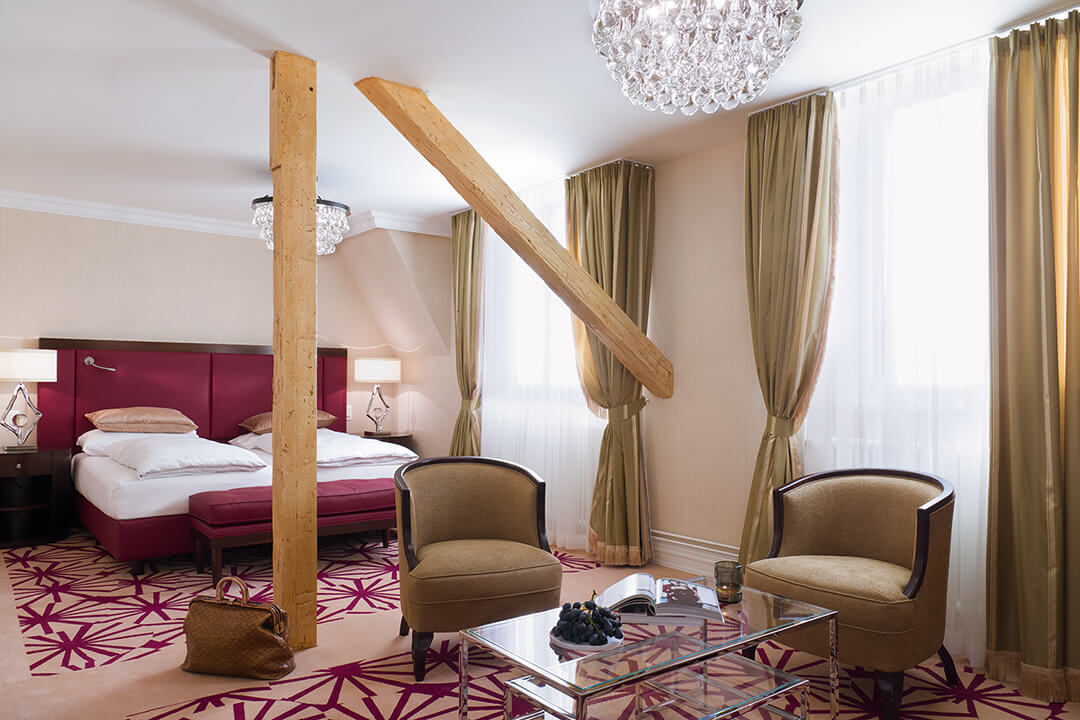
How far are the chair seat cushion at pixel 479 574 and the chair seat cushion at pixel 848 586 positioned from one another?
2.70ft

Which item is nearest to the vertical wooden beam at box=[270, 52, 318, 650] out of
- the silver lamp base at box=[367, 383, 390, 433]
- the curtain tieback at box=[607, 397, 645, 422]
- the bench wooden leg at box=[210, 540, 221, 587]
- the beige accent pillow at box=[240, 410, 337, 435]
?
the bench wooden leg at box=[210, 540, 221, 587]

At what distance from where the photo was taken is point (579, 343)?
15.7ft

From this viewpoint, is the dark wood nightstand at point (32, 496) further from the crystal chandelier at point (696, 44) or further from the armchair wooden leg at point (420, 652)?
the crystal chandelier at point (696, 44)

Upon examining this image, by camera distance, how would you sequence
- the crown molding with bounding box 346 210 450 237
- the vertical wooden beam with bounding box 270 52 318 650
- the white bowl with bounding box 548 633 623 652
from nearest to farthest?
1. the white bowl with bounding box 548 633 623 652
2. the vertical wooden beam with bounding box 270 52 318 650
3. the crown molding with bounding box 346 210 450 237

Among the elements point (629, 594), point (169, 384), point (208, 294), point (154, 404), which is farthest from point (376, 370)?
point (629, 594)

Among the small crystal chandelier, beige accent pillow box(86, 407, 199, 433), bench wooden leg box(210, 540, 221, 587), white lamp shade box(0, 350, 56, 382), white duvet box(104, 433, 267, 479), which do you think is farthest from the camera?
→ beige accent pillow box(86, 407, 199, 433)

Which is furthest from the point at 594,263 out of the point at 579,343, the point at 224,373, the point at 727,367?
the point at 224,373

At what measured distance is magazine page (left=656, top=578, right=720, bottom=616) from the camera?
2.30 m

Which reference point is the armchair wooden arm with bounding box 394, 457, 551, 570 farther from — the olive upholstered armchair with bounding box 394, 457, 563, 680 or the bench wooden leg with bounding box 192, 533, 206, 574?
the bench wooden leg with bounding box 192, 533, 206, 574

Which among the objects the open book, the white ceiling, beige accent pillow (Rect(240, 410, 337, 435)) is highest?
the white ceiling

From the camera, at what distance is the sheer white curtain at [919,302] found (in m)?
3.00

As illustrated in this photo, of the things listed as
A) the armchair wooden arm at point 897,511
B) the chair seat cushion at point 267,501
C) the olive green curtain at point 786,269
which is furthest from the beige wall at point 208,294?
the armchair wooden arm at point 897,511

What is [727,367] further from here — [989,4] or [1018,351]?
[989,4]

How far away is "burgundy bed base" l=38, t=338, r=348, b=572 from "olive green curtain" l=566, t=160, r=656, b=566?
310cm
